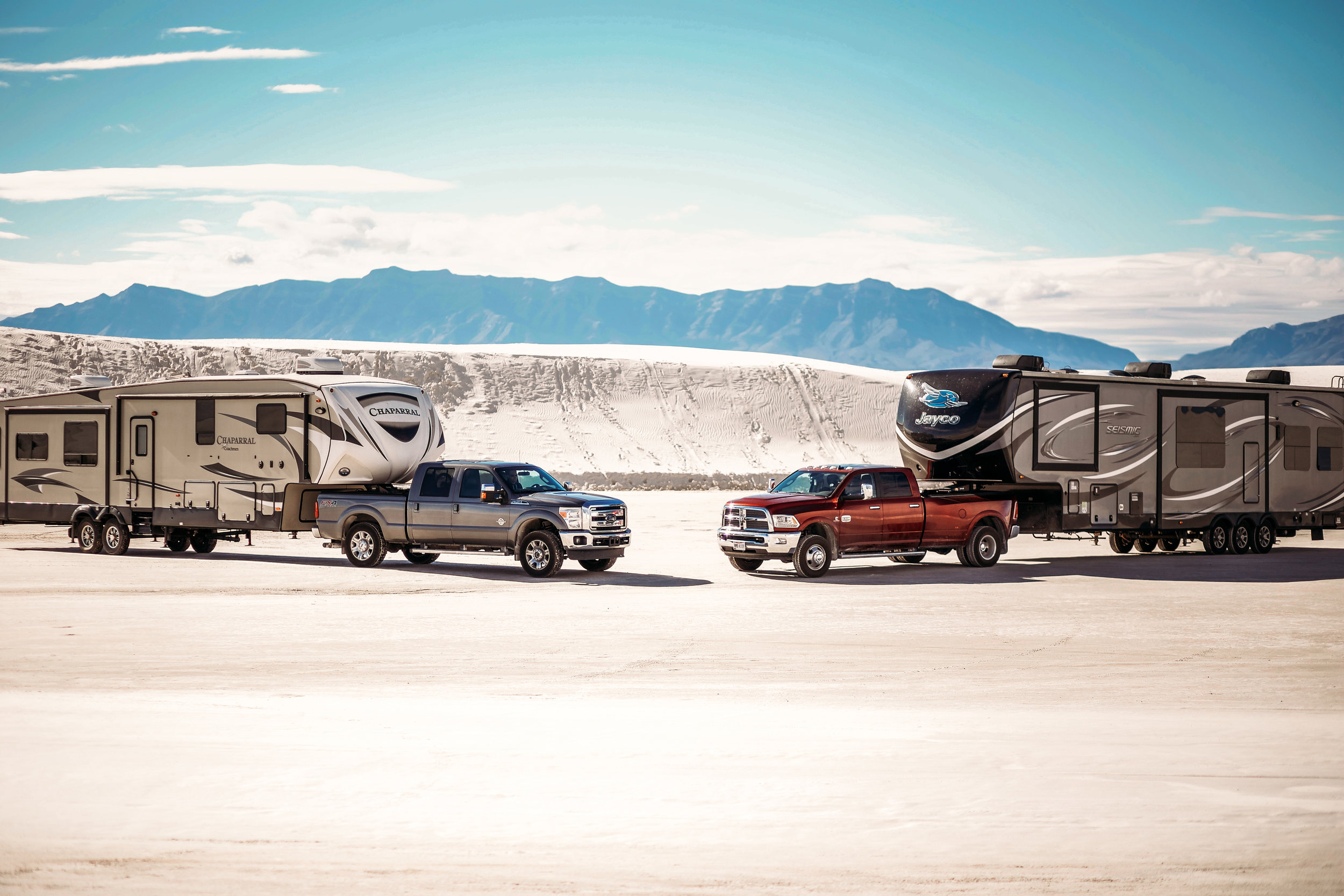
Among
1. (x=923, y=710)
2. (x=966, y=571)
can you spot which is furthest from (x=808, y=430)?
(x=923, y=710)

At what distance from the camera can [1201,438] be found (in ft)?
87.6

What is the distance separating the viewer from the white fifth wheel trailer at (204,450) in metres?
23.4

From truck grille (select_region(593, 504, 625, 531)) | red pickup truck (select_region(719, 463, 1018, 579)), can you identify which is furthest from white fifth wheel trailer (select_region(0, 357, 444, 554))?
red pickup truck (select_region(719, 463, 1018, 579))

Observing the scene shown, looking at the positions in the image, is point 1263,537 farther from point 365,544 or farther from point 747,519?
point 365,544

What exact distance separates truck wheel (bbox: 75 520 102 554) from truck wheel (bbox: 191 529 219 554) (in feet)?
6.30

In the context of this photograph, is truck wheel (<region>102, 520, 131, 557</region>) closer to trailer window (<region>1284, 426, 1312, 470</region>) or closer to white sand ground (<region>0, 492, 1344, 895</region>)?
white sand ground (<region>0, 492, 1344, 895</region>)

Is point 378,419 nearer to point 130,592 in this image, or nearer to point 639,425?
point 130,592

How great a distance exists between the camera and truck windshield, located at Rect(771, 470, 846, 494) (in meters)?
21.9

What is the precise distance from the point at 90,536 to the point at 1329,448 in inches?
1163

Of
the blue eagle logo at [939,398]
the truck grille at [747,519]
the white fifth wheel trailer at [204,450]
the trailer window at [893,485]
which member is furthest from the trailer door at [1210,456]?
the white fifth wheel trailer at [204,450]

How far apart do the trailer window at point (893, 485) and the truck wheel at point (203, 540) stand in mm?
15121

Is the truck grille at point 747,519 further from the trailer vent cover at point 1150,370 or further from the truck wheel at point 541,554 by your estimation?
the trailer vent cover at point 1150,370

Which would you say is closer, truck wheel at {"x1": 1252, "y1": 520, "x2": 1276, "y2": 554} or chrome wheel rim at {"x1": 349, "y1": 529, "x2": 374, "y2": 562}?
chrome wheel rim at {"x1": 349, "y1": 529, "x2": 374, "y2": 562}

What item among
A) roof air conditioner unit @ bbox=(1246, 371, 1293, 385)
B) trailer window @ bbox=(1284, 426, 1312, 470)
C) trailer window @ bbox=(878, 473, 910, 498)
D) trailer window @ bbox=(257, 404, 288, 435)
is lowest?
trailer window @ bbox=(878, 473, 910, 498)
